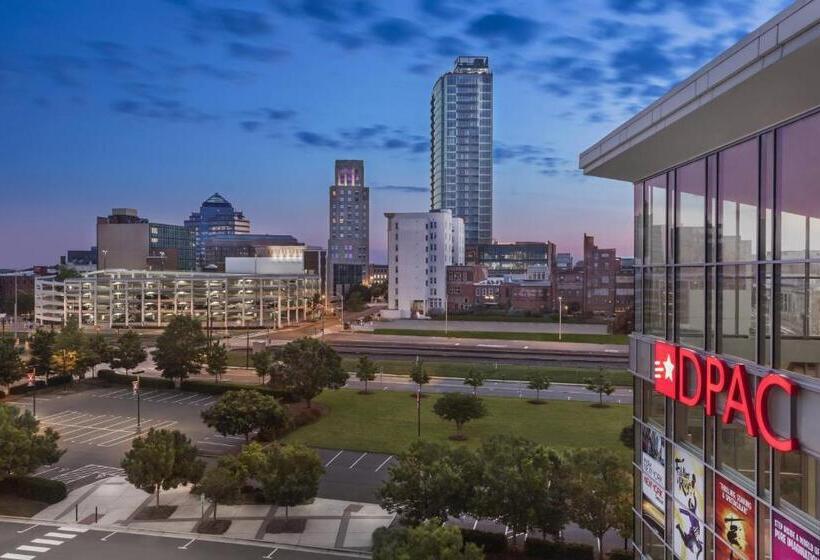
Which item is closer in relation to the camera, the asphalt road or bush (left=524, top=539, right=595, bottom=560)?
bush (left=524, top=539, right=595, bottom=560)

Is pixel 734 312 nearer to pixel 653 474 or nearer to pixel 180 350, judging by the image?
pixel 653 474

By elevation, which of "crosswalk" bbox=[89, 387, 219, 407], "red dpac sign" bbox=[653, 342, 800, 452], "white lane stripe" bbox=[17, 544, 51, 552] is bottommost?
"white lane stripe" bbox=[17, 544, 51, 552]

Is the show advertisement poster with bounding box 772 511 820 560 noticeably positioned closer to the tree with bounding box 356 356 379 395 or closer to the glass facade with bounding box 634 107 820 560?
the glass facade with bounding box 634 107 820 560

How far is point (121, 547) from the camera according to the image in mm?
26109

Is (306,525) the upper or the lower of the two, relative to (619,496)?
lower

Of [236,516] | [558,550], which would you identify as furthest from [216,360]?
[558,550]

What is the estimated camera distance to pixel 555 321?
118 meters

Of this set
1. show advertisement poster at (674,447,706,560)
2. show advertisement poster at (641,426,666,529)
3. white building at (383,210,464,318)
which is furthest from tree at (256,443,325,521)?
white building at (383,210,464,318)

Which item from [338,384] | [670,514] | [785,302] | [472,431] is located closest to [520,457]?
[670,514]

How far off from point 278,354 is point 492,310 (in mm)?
87701

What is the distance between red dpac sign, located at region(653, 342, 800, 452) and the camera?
1051 cm

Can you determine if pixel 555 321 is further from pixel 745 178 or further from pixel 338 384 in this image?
pixel 745 178

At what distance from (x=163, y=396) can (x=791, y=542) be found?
2106 inches

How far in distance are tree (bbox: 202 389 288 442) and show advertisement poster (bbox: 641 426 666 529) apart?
26.3m
